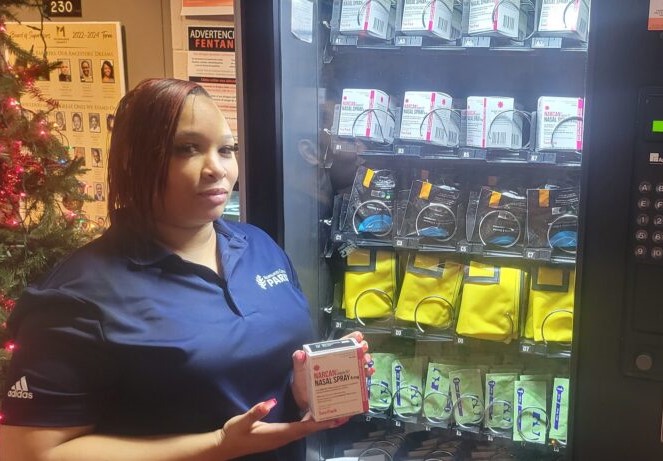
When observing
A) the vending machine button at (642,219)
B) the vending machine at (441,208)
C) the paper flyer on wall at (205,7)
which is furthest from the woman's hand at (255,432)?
the paper flyer on wall at (205,7)

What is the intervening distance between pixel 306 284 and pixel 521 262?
666 mm

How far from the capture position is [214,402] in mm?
1281

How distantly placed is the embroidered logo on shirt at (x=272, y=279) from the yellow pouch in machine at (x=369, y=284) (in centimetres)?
68

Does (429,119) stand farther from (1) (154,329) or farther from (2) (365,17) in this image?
(1) (154,329)

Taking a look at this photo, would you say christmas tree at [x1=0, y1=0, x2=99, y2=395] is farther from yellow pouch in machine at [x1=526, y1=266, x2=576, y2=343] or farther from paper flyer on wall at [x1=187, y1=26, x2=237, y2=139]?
yellow pouch in machine at [x1=526, y1=266, x2=576, y2=343]

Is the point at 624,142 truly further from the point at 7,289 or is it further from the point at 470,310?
the point at 7,289

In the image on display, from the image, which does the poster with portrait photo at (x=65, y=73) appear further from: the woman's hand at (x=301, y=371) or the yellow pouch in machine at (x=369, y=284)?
the woman's hand at (x=301, y=371)

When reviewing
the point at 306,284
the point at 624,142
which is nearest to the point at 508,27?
the point at 624,142

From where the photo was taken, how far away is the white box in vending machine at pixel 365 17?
2.00 m

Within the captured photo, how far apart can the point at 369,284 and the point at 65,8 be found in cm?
224

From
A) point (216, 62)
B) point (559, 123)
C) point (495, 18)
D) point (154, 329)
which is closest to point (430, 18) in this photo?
point (495, 18)

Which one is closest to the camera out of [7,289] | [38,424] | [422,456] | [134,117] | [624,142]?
[38,424]

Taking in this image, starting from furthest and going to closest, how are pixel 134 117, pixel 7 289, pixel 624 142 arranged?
pixel 7 289
pixel 624 142
pixel 134 117

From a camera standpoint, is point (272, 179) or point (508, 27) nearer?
point (272, 179)
